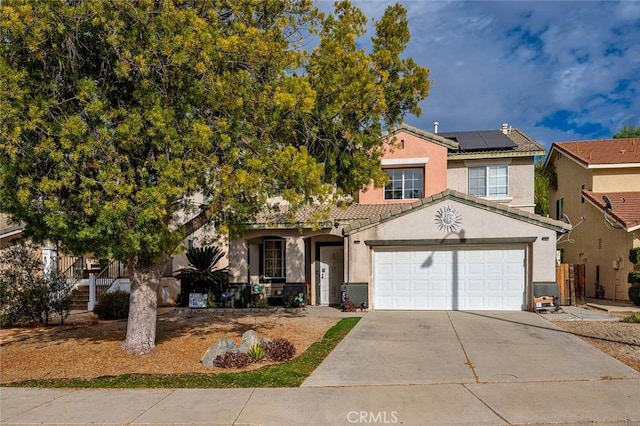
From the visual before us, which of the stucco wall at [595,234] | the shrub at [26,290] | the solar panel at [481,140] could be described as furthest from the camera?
the solar panel at [481,140]

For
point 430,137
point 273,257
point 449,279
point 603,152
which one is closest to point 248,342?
point 449,279

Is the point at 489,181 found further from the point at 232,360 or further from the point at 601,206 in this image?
the point at 232,360

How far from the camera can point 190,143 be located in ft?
29.9

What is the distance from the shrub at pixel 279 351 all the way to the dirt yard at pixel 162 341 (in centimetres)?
78

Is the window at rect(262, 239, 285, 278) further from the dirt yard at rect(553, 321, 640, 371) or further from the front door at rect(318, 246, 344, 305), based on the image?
the dirt yard at rect(553, 321, 640, 371)

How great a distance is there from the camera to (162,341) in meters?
12.3

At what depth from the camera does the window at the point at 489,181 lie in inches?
833

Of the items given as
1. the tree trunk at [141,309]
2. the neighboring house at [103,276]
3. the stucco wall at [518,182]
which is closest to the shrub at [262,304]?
the neighboring house at [103,276]

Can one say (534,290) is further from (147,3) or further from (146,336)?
(147,3)

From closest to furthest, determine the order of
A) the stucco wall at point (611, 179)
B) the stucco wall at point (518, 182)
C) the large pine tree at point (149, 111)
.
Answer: the large pine tree at point (149, 111), the stucco wall at point (518, 182), the stucco wall at point (611, 179)

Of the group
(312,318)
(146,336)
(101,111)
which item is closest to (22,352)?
(146,336)

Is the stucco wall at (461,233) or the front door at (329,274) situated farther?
the front door at (329,274)

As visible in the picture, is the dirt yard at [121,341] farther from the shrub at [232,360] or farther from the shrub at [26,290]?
the shrub at [26,290]

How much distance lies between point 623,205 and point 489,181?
207 inches
